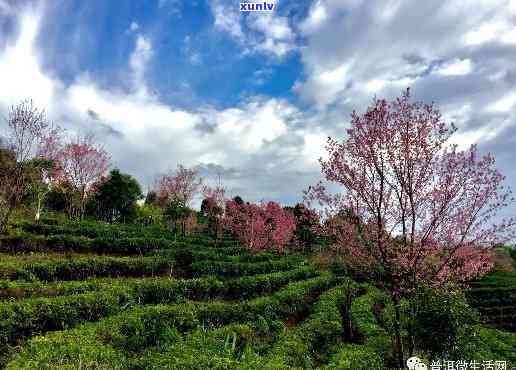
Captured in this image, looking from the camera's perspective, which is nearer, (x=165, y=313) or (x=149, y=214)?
(x=165, y=313)

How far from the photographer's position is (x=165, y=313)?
14.5 m

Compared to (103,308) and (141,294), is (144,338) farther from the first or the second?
Answer: (141,294)

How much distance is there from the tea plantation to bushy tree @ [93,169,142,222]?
61.5 feet

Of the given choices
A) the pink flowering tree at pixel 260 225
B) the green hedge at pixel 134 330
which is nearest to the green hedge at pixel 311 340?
the green hedge at pixel 134 330

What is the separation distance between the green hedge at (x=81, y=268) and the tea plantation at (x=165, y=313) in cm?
6

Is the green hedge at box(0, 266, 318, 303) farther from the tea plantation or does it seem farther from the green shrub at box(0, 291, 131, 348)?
the green shrub at box(0, 291, 131, 348)

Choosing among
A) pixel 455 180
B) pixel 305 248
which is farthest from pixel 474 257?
pixel 305 248

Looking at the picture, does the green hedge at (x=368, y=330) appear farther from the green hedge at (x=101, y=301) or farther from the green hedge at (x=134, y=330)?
the green hedge at (x=101, y=301)

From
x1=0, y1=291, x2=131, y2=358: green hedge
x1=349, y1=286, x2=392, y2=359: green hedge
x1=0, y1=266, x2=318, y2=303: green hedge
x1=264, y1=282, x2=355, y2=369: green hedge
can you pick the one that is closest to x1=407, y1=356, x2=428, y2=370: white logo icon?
x1=264, y1=282, x2=355, y2=369: green hedge

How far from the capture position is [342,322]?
20.1 metres

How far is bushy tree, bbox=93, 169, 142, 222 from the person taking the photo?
4728 cm

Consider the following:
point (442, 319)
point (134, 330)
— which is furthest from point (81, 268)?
point (442, 319)

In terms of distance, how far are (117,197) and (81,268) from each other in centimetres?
2995

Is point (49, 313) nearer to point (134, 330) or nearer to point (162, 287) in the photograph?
point (134, 330)
